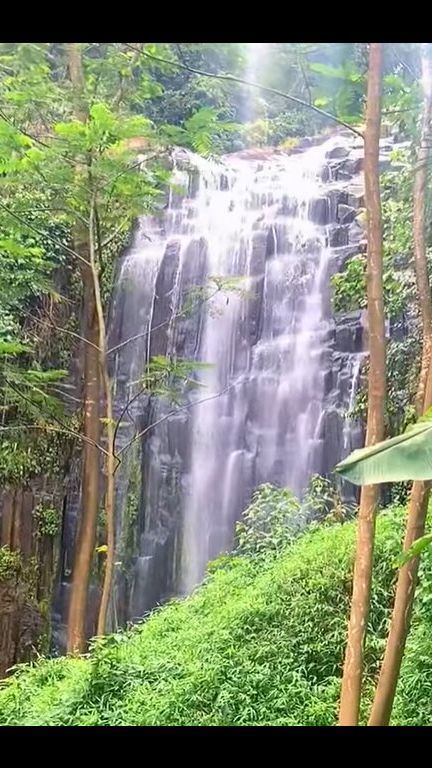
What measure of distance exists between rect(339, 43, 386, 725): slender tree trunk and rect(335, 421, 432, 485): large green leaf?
3.42ft

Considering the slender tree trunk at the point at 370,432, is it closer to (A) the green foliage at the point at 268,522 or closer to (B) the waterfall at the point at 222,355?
(A) the green foliage at the point at 268,522

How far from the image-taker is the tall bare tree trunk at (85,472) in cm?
386

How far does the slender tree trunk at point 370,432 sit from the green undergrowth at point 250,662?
0.45m

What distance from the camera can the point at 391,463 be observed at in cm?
110

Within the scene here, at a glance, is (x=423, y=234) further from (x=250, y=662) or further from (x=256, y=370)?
(x=250, y=662)

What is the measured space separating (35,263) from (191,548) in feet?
6.68

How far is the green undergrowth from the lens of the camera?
2.70 metres

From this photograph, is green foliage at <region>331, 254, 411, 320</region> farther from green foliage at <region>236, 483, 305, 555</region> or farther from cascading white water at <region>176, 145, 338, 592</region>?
green foliage at <region>236, 483, 305, 555</region>

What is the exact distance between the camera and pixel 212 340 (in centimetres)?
494

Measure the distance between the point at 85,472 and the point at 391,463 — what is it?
Answer: 11.5 feet

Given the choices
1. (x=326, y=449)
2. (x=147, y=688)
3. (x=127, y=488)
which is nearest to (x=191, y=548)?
(x=127, y=488)

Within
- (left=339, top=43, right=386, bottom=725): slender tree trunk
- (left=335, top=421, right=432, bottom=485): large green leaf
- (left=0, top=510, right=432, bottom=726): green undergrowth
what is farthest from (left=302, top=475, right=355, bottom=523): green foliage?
(left=335, top=421, right=432, bottom=485): large green leaf

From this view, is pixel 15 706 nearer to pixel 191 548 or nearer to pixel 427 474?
pixel 191 548

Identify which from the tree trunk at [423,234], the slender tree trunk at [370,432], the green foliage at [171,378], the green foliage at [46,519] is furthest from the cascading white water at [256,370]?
the slender tree trunk at [370,432]
